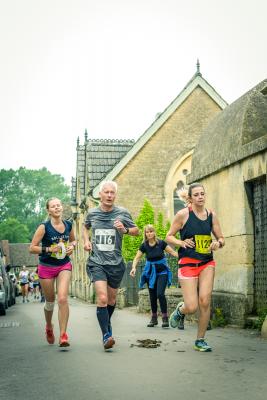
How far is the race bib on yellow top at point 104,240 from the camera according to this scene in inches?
307

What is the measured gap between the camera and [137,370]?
6.01 metres

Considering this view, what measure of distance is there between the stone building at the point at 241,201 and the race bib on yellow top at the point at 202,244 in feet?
7.43

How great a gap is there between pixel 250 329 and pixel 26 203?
91.2 meters

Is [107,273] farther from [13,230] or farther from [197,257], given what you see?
[13,230]

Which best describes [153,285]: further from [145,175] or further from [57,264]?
[145,175]

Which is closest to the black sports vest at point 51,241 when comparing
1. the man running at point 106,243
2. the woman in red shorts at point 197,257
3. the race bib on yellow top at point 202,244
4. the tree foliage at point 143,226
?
the man running at point 106,243

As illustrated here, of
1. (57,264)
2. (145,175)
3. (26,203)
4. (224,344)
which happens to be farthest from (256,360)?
(26,203)

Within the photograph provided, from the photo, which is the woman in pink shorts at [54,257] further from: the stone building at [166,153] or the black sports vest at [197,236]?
the stone building at [166,153]

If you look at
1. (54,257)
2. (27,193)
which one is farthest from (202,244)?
(27,193)

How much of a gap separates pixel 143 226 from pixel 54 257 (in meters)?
19.2

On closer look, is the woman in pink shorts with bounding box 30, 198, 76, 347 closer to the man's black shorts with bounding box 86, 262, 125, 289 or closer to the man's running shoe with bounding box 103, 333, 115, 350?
the man's black shorts with bounding box 86, 262, 125, 289

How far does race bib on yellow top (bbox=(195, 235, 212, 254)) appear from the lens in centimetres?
742

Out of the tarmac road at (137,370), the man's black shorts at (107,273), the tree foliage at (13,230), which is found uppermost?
the tree foliage at (13,230)

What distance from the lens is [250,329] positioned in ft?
30.9
